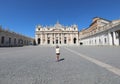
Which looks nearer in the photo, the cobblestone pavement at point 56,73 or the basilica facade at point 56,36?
the cobblestone pavement at point 56,73

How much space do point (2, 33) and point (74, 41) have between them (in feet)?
195

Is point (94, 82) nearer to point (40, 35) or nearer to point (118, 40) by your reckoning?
point (118, 40)

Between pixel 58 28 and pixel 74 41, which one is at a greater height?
pixel 58 28

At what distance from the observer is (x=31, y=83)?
378cm

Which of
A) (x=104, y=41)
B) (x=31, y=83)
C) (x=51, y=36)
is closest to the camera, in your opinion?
(x=31, y=83)

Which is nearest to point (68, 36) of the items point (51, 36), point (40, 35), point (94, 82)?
point (51, 36)

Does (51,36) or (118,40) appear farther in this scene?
(51,36)

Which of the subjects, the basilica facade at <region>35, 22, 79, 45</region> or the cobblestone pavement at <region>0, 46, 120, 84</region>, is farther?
the basilica facade at <region>35, 22, 79, 45</region>

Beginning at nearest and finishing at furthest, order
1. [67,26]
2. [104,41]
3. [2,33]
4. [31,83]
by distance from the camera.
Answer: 1. [31,83]
2. [2,33]
3. [104,41]
4. [67,26]

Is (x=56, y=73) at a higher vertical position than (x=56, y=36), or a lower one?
lower

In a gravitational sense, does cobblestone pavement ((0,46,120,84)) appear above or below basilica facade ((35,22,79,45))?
below

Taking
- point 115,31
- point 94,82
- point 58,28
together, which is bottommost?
point 94,82

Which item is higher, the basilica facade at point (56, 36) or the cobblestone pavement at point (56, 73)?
the basilica facade at point (56, 36)

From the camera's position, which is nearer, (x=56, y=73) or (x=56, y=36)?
(x=56, y=73)
